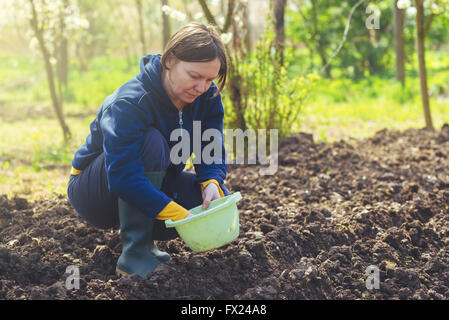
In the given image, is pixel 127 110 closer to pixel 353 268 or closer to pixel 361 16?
pixel 353 268

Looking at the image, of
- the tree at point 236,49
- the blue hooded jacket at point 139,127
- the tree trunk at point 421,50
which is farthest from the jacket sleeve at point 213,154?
the tree trunk at point 421,50

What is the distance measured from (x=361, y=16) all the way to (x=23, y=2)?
5.78 m

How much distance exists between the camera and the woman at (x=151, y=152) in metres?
1.95

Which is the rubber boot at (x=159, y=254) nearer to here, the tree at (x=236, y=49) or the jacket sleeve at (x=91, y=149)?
the jacket sleeve at (x=91, y=149)

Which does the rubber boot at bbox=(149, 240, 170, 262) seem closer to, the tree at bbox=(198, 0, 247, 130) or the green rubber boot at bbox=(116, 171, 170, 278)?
the green rubber boot at bbox=(116, 171, 170, 278)

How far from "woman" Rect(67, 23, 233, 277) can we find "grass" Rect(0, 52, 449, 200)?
1.36 meters

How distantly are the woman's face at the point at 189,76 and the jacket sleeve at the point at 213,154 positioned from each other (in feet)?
0.85

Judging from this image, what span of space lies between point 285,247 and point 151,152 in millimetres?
821

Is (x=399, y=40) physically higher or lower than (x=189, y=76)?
higher

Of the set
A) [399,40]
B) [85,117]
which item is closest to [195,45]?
[85,117]

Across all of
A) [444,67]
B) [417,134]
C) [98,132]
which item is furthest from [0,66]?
[98,132]

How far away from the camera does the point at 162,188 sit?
7.55ft

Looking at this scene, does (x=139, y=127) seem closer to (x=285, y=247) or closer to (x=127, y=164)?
(x=127, y=164)

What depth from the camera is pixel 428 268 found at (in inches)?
92.4
